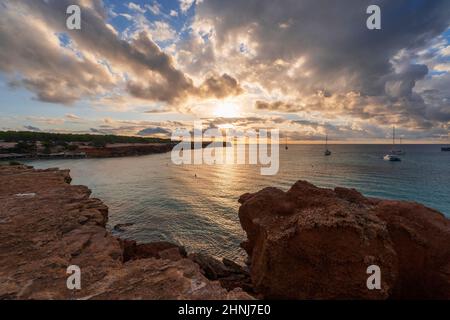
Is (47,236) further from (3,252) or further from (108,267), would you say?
(108,267)

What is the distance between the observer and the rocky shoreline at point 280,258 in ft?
18.8

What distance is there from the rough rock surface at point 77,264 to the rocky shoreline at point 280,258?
3cm

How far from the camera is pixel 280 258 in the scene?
852 centimetres

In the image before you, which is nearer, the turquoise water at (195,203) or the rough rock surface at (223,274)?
the rough rock surface at (223,274)

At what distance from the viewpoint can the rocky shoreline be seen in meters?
5.73

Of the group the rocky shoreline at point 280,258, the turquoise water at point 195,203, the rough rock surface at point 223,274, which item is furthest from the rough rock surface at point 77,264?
the turquoise water at point 195,203

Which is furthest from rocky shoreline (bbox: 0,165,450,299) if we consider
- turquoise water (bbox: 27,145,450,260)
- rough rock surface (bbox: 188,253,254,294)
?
turquoise water (bbox: 27,145,450,260)

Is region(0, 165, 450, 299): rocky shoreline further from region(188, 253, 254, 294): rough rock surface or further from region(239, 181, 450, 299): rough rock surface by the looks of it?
region(188, 253, 254, 294): rough rock surface

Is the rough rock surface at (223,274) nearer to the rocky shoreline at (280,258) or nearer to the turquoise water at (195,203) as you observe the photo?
the rocky shoreline at (280,258)

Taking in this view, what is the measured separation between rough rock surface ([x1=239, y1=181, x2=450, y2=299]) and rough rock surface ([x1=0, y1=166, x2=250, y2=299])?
3.65 meters
